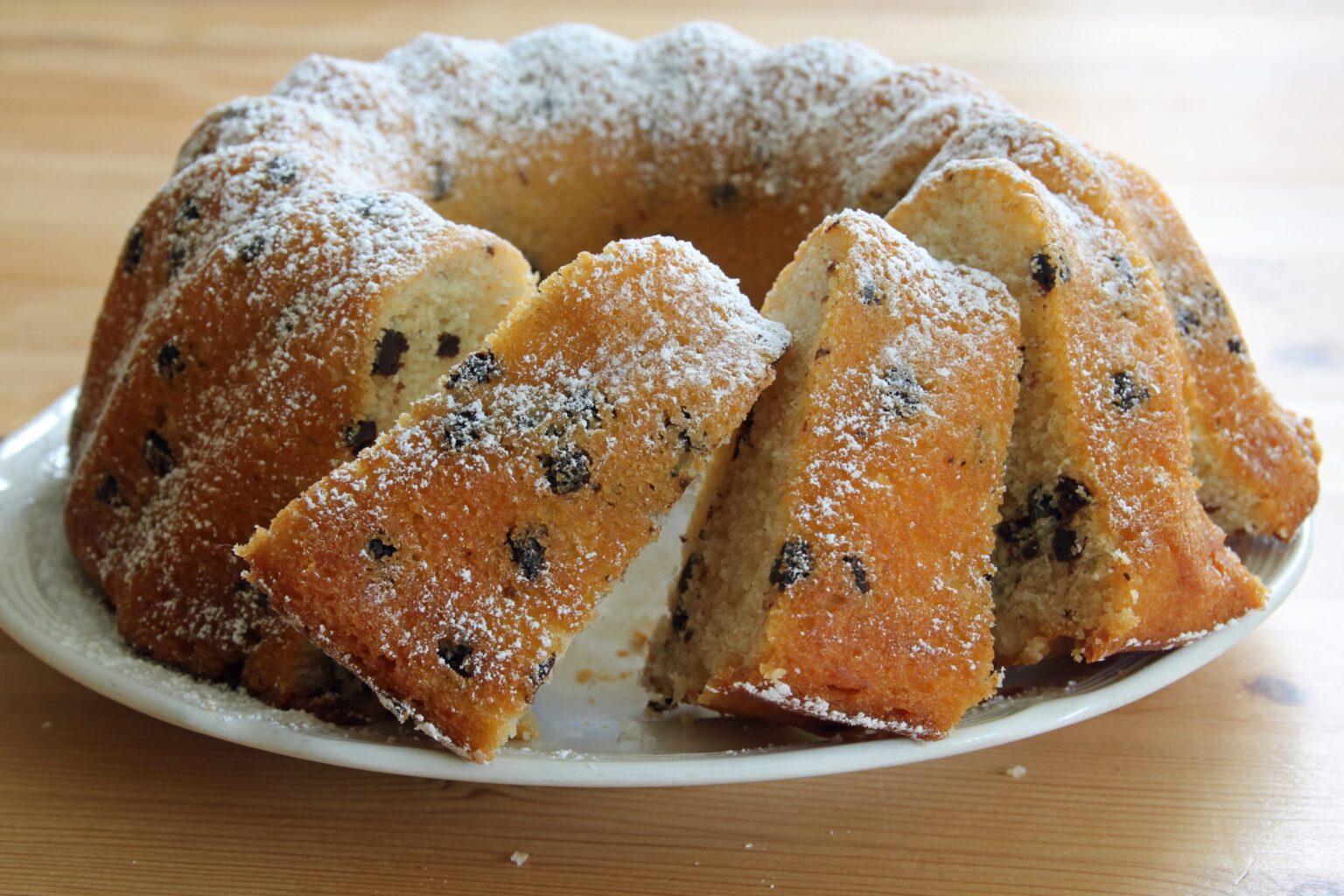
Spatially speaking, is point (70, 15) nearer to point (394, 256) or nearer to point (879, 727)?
point (394, 256)

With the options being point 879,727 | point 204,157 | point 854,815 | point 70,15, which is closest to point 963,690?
point 879,727

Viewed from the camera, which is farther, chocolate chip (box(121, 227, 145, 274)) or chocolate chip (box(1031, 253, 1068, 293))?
chocolate chip (box(121, 227, 145, 274))

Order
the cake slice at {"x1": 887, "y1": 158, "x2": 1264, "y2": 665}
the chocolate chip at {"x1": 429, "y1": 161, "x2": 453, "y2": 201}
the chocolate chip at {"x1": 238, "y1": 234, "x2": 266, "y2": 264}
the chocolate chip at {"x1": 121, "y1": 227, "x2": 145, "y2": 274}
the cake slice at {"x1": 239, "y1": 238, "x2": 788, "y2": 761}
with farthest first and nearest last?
the chocolate chip at {"x1": 429, "y1": 161, "x2": 453, "y2": 201} < the chocolate chip at {"x1": 121, "y1": 227, "x2": 145, "y2": 274} < the chocolate chip at {"x1": 238, "y1": 234, "x2": 266, "y2": 264} < the cake slice at {"x1": 887, "y1": 158, "x2": 1264, "y2": 665} < the cake slice at {"x1": 239, "y1": 238, "x2": 788, "y2": 761}

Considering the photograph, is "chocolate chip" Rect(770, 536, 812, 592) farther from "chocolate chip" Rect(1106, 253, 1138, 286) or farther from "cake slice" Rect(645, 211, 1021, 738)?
"chocolate chip" Rect(1106, 253, 1138, 286)

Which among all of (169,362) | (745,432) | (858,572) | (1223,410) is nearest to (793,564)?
(858,572)

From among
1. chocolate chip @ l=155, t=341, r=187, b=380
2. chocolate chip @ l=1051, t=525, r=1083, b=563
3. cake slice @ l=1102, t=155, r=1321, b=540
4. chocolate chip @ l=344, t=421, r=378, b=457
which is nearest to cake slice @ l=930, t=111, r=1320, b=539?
cake slice @ l=1102, t=155, r=1321, b=540

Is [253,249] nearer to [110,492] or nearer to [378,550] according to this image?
[110,492]
